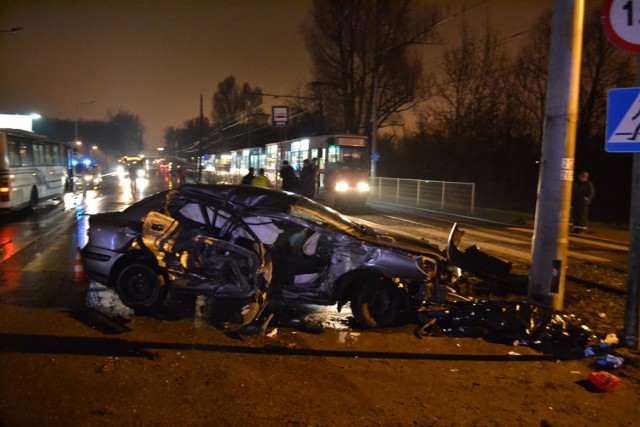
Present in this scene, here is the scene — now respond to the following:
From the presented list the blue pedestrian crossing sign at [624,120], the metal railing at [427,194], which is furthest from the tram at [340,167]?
the blue pedestrian crossing sign at [624,120]

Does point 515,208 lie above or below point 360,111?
below

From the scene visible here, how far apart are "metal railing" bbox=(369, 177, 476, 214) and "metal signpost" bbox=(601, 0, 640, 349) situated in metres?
19.2

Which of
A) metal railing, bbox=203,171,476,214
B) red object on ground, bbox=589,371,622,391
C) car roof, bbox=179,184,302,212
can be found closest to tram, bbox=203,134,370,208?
metal railing, bbox=203,171,476,214

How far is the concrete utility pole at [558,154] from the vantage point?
6656 mm

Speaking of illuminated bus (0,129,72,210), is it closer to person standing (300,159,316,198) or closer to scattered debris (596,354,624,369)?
person standing (300,159,316,198)

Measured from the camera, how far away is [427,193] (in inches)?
1096

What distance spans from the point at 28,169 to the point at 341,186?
1240 cm

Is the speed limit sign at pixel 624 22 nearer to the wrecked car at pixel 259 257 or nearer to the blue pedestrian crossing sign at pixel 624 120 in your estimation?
the blue pedestrian crossing sign at pixel 624 120

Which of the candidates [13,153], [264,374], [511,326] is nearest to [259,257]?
[264,374]

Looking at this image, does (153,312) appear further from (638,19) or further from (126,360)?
(638,19)

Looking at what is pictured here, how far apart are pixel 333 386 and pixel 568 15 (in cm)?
534

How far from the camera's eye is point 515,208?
30.0 metres

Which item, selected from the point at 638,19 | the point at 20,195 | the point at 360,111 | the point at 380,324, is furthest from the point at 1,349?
the point at 360,111

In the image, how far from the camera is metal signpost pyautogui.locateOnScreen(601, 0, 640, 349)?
5.18 metres
